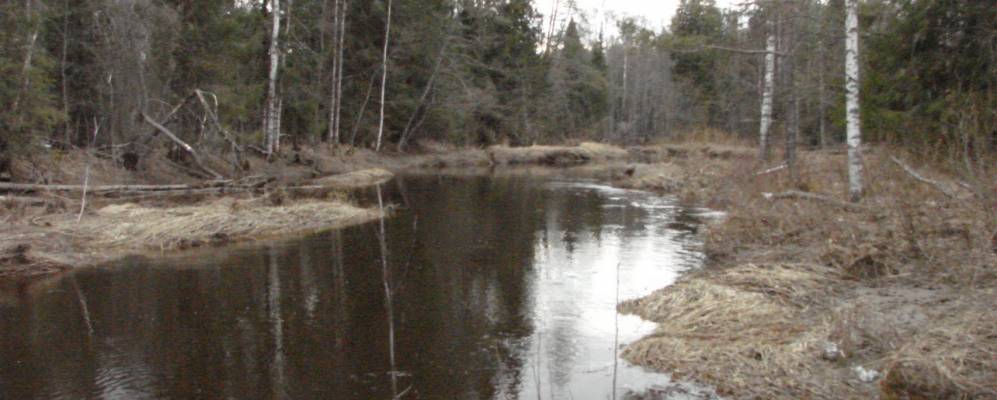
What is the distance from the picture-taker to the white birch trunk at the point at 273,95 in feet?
89.5

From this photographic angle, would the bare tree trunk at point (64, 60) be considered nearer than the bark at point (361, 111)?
Yes

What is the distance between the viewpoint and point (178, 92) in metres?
24.9

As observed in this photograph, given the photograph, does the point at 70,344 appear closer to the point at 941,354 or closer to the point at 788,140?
the point at 941,354

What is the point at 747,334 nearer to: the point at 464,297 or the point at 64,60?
the point at 464,297

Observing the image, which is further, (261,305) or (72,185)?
(72,185)

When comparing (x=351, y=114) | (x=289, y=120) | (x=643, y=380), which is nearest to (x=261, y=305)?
(x=643, y=380)

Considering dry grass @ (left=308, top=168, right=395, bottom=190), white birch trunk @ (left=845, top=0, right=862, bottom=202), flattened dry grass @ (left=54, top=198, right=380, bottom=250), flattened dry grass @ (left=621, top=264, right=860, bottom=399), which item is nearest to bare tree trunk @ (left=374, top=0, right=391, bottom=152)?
dry grass @ (left=308, top=168, right=395, bottom=190)

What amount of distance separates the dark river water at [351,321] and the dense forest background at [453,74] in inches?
195

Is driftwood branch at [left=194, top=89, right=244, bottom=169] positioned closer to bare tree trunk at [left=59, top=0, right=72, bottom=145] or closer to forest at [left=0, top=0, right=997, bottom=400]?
forest at [left=0, top=0, right=997, bottom=400]

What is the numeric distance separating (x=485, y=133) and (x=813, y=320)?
137 ft

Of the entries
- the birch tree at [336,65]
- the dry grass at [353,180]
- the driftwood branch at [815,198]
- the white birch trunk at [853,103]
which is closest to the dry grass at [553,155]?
the birch tree at [336,65]

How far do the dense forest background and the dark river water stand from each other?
496 centimetres

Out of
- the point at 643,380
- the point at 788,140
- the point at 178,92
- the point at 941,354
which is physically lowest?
the point at 643,380

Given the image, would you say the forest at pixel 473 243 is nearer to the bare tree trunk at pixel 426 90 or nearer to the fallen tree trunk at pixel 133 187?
the fallen tree trunk at pixel 133 187
